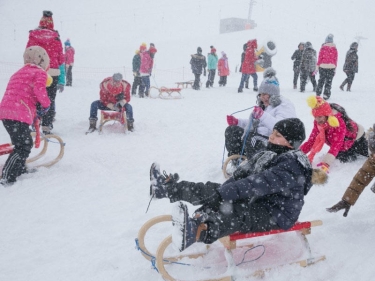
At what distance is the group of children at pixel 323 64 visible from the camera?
8.02 m

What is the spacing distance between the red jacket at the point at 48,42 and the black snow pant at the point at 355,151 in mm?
4298

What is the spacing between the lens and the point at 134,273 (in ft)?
7.34

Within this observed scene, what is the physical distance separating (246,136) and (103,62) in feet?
61.9

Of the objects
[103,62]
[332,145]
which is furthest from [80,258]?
[103,62]

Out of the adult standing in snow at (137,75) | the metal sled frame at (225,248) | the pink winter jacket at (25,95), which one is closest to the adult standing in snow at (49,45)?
the pink winter jacket at (25,95)

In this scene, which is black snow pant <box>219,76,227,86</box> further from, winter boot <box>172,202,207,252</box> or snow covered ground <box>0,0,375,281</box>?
winter boot <box>172,202,207,252</box>

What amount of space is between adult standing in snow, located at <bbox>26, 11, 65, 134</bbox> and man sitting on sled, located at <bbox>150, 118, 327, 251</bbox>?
344 cm

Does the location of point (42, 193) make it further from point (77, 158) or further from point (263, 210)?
point (263, 210)

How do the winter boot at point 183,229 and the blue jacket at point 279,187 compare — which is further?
the blue jacket at point 279,187

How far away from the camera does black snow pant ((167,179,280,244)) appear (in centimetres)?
201

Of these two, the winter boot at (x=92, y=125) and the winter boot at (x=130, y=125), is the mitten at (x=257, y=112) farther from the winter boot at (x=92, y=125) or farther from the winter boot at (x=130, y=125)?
the winter boot at (x=92, y=125)

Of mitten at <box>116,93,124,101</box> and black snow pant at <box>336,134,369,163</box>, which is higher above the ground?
mitten at <box>116,93,124,101</box>

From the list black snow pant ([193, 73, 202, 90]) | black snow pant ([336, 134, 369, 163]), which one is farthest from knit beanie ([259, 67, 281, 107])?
black snow pant ([193, 73, 202, 90])

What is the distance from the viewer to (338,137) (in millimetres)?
3533
